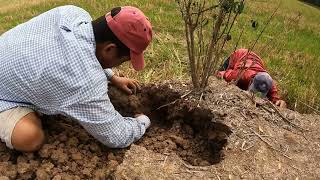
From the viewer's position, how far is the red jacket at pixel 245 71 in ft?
15.3

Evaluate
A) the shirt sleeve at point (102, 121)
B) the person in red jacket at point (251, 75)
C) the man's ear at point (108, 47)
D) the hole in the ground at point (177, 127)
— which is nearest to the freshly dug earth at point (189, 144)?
the hole in the ground at point (177, 127)

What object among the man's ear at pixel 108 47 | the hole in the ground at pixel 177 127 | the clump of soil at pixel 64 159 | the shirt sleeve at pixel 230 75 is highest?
the man's ear at pixel 108 47

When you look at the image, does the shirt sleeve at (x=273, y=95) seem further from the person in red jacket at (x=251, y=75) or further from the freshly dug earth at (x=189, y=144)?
the freshly dug earth at (x=189, y=144)

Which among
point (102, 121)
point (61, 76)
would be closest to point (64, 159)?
point (102, 121)

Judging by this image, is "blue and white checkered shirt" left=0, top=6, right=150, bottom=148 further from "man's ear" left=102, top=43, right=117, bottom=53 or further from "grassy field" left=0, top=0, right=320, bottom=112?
"grassy field" left=0, top=0, right=320, bottom=112

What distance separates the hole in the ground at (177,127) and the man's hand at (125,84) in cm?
5

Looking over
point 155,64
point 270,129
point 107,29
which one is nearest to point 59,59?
point 107,29

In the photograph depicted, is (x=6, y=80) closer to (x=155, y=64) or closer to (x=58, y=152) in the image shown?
(x=58, y=152)

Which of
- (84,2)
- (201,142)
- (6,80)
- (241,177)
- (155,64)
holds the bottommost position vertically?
(84,2)

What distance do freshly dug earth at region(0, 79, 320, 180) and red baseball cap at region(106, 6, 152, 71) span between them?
0.64m

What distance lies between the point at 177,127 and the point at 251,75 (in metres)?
1.25

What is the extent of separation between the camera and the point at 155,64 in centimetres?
538

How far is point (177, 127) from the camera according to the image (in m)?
3.77

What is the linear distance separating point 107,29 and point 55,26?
0.31m
